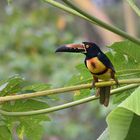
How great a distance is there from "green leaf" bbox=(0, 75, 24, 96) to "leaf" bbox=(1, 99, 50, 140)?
0.05 m

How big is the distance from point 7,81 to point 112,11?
7866mm

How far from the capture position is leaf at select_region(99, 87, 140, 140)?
1202mm

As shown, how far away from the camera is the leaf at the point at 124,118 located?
1.20 m

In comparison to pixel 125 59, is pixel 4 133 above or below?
below

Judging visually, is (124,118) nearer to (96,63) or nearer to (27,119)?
(96,63)

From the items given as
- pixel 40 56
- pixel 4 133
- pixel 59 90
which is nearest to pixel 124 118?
pixel 59 90

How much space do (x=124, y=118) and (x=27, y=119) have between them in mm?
511

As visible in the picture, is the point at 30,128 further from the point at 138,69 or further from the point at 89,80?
the point at 138,69

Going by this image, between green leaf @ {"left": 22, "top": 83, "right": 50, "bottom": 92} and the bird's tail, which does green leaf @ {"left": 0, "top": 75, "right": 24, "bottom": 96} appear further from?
the bird's tail

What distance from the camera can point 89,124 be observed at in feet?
23.4

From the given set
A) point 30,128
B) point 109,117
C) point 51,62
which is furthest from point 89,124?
point 109,117

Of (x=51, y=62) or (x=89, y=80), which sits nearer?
(x=89, y=80)

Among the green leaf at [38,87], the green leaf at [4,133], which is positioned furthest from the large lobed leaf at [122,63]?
the green leaf at [4,133]

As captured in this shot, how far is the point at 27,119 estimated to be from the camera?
173 cm
